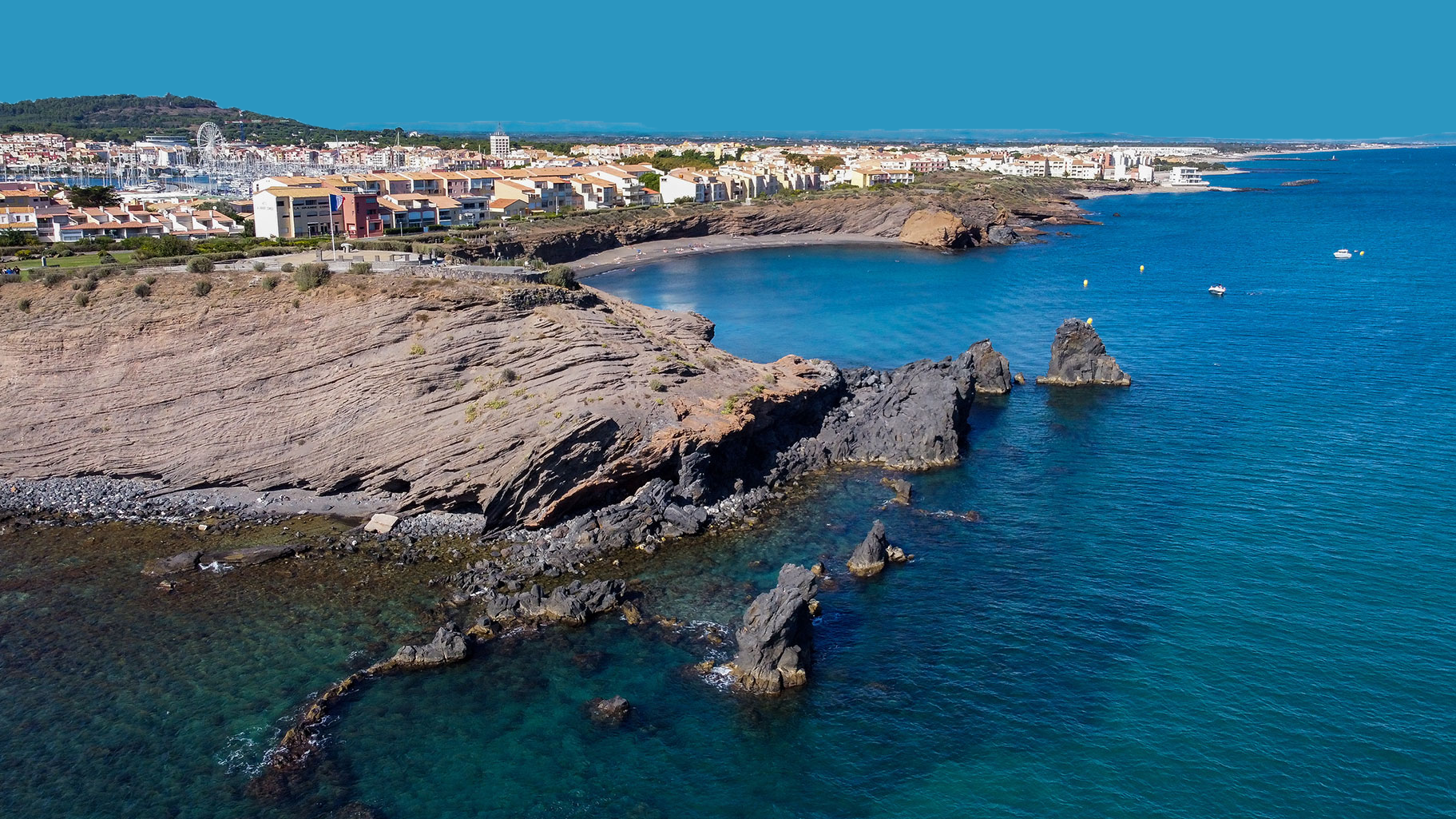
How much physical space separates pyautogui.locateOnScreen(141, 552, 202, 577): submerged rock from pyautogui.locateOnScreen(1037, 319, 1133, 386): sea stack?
41.9m

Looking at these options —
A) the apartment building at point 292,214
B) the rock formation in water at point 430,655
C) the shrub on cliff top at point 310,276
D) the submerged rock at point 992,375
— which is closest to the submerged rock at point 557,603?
the rock formation in water at point 430,655

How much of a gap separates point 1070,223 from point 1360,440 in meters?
103

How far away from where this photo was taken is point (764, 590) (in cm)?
3109

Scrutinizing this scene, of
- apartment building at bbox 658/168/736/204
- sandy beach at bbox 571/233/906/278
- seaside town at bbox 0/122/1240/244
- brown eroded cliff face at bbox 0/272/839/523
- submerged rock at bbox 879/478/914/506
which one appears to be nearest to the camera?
brown eroded cliff face at bbox 0/272/839/523

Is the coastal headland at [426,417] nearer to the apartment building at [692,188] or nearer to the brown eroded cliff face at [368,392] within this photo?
the brown eroded cliff face at [368,392]

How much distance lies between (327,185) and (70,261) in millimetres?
34035

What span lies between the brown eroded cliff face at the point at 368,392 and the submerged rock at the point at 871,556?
762 cm

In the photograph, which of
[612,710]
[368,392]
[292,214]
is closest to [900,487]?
[612,710]

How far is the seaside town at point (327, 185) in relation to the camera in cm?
7175

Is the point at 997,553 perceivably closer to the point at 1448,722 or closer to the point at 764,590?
the point at 764,590

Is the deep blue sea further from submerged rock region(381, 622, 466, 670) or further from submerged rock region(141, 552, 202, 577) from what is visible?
submerged rock region(141, 552, 202, 577)

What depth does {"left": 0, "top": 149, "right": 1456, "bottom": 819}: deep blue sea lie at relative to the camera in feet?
73.5

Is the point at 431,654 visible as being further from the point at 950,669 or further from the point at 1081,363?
the point at 1081,363

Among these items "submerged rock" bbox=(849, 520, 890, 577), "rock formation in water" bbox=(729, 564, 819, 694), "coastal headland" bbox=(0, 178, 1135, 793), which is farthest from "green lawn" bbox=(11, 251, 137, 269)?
"rock formation in water" bbox=(729, 564, 819, 694)
